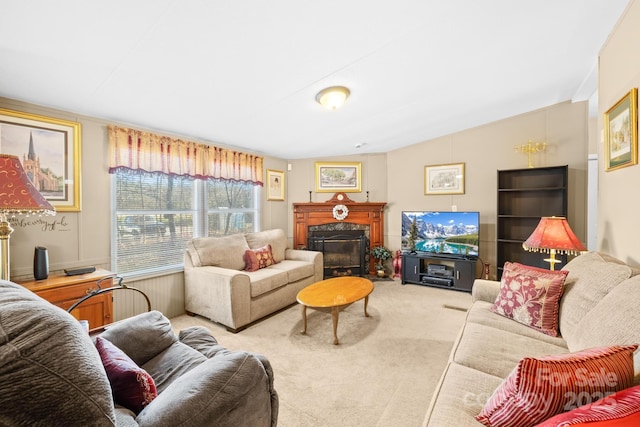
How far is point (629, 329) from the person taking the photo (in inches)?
44.2

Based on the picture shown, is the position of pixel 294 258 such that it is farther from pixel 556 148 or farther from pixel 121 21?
pixel 556 148

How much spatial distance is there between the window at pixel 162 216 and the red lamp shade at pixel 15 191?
1356 mm

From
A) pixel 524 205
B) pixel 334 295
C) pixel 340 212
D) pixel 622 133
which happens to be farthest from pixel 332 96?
pixel 524 205

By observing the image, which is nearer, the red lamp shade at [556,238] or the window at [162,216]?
the red lamp shade at [556,238]

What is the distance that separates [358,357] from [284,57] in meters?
2.48

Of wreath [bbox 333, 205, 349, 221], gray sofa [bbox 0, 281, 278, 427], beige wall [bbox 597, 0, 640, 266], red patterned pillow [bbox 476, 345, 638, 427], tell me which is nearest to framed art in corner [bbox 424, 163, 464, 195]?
wreath [bbox 333, 205, 349, 221]

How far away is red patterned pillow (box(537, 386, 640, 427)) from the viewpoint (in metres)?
0.63

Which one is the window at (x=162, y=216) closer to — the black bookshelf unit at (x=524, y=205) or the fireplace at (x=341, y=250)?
the fireplace at (x=341, y=250)

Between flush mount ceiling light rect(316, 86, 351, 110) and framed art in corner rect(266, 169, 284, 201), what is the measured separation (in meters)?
2.33

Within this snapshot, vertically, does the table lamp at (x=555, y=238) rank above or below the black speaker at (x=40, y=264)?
above

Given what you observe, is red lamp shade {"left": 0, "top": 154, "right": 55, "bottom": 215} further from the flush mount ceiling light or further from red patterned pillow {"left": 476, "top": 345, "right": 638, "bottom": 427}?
red patterned pillow {"left": 476, "top": 345, "right": 638, "bottom": 427}

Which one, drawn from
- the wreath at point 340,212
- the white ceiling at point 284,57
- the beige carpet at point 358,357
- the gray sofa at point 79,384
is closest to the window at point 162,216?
the white ceiling at point 284,57

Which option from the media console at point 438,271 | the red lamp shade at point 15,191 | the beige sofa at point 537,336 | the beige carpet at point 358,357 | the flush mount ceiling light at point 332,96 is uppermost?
the flush mount ceiling light at point 332,96

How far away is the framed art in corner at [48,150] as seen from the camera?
226 centimetres
